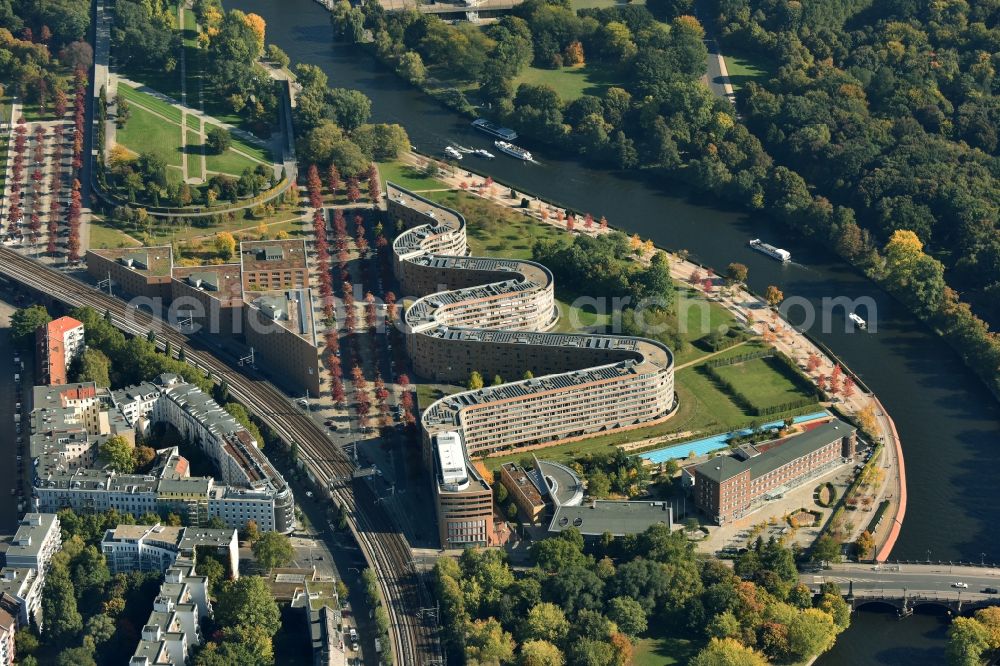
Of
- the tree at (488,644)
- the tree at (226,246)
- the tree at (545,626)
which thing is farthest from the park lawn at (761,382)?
the tree at (226,246)

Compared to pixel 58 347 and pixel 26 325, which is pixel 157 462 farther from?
pixel 26 325

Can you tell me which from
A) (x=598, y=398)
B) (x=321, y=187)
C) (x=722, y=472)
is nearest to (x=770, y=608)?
(x=722, y=472)

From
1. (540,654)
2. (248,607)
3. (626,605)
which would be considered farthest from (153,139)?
(540,654)

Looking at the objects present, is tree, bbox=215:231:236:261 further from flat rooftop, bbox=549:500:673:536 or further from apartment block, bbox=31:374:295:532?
flat rooftop, bbox=549:500:673:536

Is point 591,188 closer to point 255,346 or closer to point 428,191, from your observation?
point 428,191

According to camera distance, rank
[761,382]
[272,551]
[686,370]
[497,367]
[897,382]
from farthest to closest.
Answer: [897,382] → [686,370] → [761,382] → [497,367] → [272,551]

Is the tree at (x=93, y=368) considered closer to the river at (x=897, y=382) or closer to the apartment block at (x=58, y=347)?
the apartment block at (x=58, y=347)
